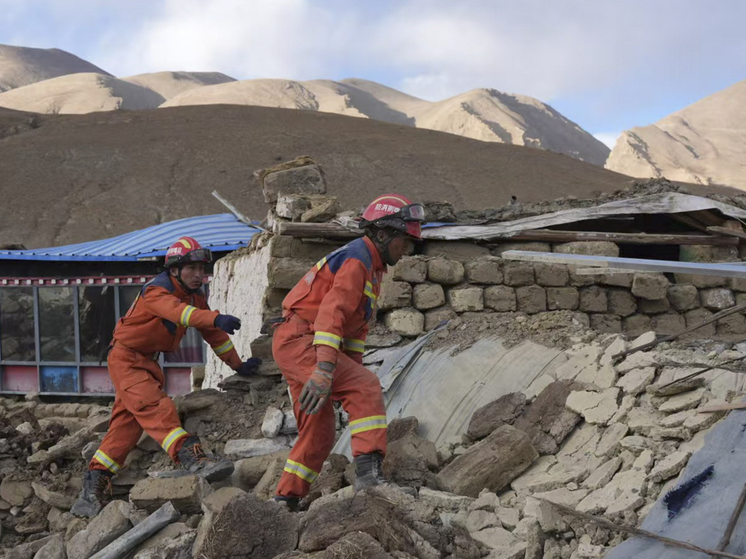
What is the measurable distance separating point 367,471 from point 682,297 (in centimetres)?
412

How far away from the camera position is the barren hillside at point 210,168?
92.3ft

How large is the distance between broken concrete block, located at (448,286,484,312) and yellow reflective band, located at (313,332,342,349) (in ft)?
8.50

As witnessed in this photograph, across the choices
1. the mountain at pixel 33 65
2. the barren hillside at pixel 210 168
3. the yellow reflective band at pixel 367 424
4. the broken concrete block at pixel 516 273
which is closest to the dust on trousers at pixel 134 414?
the yellow reflective band at pixel 367 424

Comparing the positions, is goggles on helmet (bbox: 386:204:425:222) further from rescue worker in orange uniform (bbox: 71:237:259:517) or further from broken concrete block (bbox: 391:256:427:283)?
broken concrete block (bbox: 391:256:427:283)

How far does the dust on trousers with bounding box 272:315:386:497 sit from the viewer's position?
154 inches

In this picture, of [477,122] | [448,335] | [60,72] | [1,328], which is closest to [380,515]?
[448,335]

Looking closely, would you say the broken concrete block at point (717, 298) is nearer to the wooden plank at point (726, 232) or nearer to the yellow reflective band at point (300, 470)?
the wooden plank at point (726, 232)

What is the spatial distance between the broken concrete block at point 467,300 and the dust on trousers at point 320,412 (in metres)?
2.31

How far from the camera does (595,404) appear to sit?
4.24 meters

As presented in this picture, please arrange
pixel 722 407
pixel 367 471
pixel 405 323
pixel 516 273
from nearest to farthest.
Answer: pixel 722 407
pixel 367 471
pixel 405 323
pixel 516 273

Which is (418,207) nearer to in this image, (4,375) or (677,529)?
(677,529)

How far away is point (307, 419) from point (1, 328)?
39.0ft

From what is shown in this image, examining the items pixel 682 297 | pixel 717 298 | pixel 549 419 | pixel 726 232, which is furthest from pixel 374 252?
pixel 726 232

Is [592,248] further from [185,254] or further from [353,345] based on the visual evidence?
[185,254]
